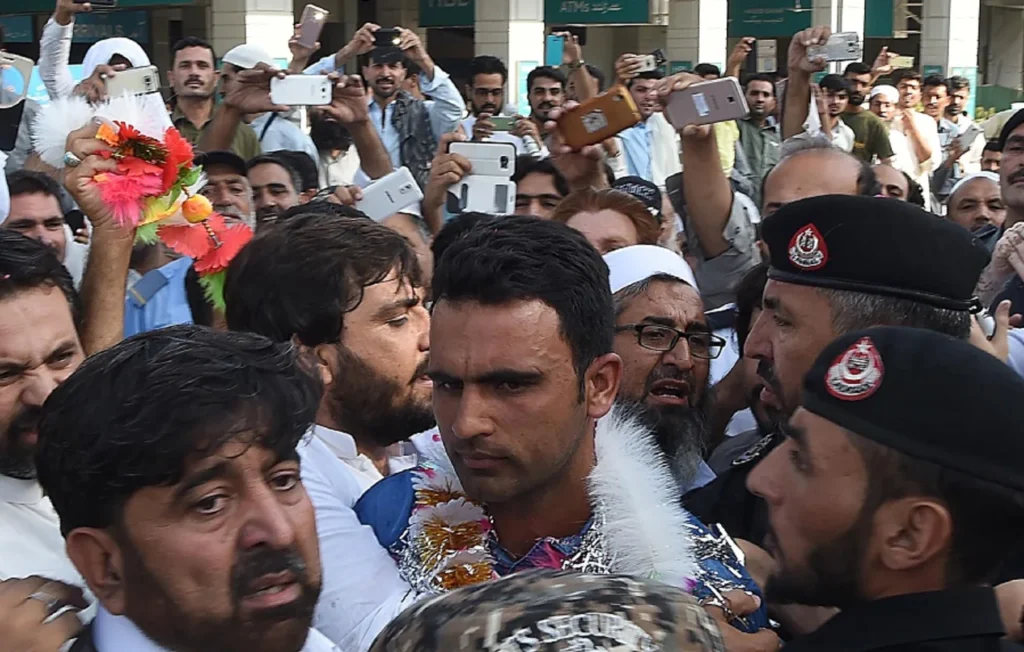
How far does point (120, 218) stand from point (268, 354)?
1.45 meters

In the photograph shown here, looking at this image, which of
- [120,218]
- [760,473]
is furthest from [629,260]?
[760,473]

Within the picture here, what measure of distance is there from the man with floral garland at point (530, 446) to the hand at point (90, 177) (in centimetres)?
119

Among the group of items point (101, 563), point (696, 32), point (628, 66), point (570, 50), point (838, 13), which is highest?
point (838, 13)

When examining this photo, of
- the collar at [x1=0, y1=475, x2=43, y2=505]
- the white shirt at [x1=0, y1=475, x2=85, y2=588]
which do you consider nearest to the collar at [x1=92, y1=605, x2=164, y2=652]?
the white shirt at [x1=0, y1=475, x2=85, y2=588]

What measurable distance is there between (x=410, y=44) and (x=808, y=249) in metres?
5.19

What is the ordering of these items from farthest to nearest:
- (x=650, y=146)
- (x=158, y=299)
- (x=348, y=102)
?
(x=650, y=146)
(x=348, y=102)
(x=158, y=299)

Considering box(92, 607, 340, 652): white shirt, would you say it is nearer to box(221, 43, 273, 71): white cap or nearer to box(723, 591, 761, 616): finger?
box(723, 591, 761, 616): finger

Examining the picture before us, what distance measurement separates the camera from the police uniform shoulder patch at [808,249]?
2.64 meters

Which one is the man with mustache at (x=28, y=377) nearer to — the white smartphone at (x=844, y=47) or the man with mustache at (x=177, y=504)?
the man with mustache at (x=177, y=504)

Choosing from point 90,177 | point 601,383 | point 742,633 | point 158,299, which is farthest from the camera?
point 158,299

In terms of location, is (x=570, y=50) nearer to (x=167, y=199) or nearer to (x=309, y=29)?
(x=309, y=29)

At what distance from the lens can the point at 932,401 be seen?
172 centimetres

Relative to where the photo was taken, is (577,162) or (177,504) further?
(577,162)

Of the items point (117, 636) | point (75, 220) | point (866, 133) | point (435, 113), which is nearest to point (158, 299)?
point (75, 220)
